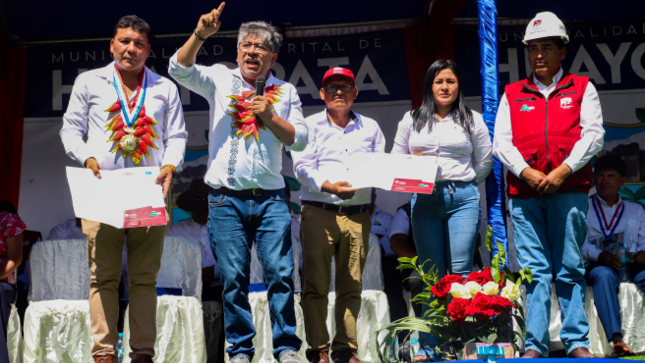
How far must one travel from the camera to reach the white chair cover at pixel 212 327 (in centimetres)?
529

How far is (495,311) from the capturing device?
3.19 metres

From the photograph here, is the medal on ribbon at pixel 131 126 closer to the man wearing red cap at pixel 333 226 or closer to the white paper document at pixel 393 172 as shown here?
the man wearing red cap at pixel 333 226

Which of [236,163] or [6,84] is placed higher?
[6,84]

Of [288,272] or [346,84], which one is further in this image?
[346,84]

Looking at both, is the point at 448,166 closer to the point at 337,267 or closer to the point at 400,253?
the point at 337,267

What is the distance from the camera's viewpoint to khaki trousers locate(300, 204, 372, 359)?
13.2ft

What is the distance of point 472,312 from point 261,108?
56.0 inches

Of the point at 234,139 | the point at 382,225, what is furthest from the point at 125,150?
the point at 382,225

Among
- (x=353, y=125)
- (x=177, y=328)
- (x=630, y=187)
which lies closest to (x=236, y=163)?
(x=353, y=125)

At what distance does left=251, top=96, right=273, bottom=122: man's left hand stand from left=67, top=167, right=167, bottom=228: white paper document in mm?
633

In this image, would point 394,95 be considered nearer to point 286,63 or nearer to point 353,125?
point 286,63

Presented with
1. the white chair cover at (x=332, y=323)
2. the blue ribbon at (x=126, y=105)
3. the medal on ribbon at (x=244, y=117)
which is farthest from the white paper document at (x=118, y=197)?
the white chair cover at (x=332, y=323)

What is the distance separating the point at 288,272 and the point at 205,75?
1.16 m

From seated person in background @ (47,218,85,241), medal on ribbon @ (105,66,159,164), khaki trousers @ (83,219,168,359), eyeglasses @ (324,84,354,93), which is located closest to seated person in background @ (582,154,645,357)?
eyeglasses @ (324,84,354,93)
